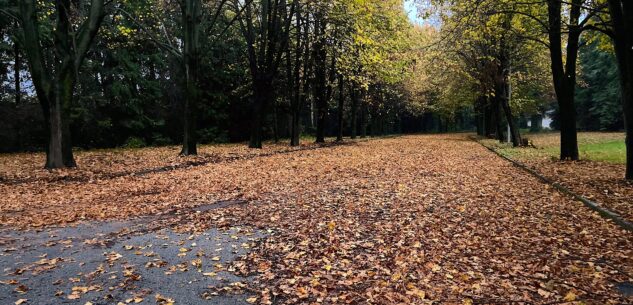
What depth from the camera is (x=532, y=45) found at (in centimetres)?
2169

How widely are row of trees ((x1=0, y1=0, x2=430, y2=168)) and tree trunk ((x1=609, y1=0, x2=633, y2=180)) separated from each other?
8.32 metres

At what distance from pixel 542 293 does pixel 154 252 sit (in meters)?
4.56

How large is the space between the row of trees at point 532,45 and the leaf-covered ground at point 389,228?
3.63 metres

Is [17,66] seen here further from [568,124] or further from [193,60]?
[568,124]

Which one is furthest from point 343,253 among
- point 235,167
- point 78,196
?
point 235,167

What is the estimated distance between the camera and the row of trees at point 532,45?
1075 cm

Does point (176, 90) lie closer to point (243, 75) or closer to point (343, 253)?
point (243, 75)

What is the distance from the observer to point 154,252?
595 cm

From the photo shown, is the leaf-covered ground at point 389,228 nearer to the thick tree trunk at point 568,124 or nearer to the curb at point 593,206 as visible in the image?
the curb at point 593,206

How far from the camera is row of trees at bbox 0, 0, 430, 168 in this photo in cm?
1434

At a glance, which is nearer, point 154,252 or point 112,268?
point 112,268

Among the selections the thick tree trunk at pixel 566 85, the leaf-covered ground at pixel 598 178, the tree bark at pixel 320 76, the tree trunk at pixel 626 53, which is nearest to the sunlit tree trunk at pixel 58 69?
the tree bark at pixel 320 76

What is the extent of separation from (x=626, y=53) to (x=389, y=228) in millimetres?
7410

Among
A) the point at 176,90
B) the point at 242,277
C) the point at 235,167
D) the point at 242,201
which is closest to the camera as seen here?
the point at 242,277
